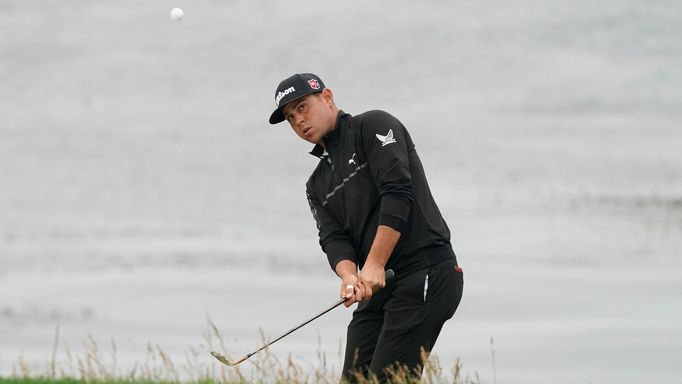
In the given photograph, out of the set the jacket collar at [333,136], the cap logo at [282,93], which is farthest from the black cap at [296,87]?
the jacket collar at [333,136]

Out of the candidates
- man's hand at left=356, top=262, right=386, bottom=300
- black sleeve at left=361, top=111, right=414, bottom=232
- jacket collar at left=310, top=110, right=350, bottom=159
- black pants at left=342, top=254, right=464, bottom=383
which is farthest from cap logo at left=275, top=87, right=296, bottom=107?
black pants at left=342, top=254, right=464, bottom=383

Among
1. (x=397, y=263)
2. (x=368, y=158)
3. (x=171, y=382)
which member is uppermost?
(x=368, y=158)

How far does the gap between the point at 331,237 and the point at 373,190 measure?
615mm

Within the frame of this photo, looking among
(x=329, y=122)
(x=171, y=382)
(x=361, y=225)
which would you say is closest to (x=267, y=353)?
(x=171, y=382)

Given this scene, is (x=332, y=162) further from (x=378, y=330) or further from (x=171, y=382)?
(x=171, y=382)

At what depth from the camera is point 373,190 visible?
7.76 metres

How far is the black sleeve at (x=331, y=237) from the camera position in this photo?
8016 mm

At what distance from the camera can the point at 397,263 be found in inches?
305

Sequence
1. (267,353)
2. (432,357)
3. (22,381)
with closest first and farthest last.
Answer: (432,357), (267,353), (22,381)

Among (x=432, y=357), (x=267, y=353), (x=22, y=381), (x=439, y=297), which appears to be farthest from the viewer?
(x=22, y=381)

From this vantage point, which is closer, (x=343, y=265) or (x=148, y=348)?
(x=343, y=265)

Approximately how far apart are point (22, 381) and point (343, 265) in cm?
343

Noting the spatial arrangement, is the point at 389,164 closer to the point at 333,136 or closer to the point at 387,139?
the point at 387,139

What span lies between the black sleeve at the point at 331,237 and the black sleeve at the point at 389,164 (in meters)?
0.56
